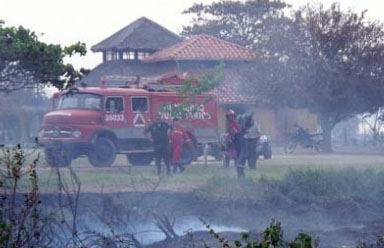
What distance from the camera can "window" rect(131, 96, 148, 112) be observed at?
95.9ft

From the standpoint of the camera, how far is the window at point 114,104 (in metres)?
28.6

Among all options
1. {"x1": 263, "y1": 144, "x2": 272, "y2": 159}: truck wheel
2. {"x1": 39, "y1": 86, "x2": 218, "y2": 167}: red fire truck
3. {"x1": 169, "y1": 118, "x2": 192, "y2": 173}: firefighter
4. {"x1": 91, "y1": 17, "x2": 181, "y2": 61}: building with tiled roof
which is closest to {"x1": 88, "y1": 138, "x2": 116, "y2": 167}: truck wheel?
{"x1": 39, "y1": 86, "x2": 218, "y2": 167}: red fire truck

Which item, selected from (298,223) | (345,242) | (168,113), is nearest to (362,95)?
(168,113)

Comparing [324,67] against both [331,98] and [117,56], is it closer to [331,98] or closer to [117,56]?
[331,98]

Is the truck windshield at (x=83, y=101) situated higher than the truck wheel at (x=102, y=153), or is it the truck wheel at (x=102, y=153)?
the truck windshield at (x=83, y=101)

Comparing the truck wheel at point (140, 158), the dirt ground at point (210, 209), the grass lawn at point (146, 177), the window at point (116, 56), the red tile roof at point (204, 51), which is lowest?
the dirt ground at point (210, 209)

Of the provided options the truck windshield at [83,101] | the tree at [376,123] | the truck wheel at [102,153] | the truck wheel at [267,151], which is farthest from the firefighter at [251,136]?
the tree at [376,123]

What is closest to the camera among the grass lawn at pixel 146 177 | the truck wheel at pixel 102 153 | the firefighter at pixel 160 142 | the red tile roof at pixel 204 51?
the grass lawn at pixel 146 177

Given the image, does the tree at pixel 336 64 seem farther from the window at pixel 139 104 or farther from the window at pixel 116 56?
the window at pixel 116 56

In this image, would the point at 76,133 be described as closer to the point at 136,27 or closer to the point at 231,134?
the point at 231,134

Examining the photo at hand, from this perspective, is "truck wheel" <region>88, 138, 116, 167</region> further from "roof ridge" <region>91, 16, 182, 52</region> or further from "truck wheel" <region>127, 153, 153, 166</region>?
"roof ridge" <region>91, 16, 182, 52</region>

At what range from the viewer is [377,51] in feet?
131

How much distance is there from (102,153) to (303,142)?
48.6 feet

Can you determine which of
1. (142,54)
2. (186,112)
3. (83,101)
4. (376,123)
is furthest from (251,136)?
(142,54)
